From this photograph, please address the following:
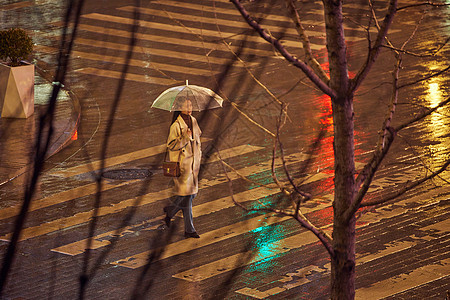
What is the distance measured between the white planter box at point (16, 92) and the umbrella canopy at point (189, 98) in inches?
245

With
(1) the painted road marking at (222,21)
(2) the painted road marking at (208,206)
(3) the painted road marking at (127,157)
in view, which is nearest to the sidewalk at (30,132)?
(3) the painted road marking at (127,157)

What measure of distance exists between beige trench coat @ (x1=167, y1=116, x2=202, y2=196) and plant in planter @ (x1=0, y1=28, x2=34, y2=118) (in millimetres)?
6648

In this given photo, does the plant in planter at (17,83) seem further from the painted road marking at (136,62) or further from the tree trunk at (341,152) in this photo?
the tree trunk at (341,152)

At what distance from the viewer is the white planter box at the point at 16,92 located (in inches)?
710

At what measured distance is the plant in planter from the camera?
58.7 ft

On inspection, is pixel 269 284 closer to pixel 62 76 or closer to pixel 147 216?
pixel 147 216

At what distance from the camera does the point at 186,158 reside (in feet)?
40.2

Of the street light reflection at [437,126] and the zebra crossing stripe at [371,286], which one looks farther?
the street light reflection at [437,126]

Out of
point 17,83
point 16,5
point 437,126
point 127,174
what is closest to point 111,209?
point 127,174

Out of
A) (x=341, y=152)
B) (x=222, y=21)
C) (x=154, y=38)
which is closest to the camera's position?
(x=341, y=152)

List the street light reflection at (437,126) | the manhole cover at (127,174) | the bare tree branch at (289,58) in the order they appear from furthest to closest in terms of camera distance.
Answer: the street light reflection at (437,126) < the manhole cover at (127,174) < the bare tree branch at (289,58)

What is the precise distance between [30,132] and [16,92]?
1.16 meters

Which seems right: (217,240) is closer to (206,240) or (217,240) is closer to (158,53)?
(206,240)

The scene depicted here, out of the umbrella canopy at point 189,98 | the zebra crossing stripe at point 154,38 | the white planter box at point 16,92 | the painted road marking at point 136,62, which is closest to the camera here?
the umbrella canopy at point 189,98
